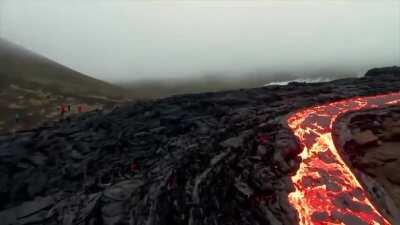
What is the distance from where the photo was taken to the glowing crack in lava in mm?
36156

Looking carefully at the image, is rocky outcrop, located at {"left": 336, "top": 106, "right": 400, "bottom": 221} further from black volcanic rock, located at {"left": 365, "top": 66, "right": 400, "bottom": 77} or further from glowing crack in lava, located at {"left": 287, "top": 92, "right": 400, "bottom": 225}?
black volcanic rock, located at {"left": 365, "top": 66, "right": 400, "bottom": 77}

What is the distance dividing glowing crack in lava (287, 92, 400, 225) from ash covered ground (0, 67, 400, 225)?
1112mm

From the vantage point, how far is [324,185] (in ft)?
130

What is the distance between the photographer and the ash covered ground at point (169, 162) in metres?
41.9

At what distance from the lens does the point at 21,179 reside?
54969mm

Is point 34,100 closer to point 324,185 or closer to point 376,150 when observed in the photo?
point 376,150

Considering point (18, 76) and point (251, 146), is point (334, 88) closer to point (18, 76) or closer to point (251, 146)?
point (251, 146)

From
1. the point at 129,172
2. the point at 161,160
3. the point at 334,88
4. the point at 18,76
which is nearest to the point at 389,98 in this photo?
the point at 334,88

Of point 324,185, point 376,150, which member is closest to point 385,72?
point 376,150

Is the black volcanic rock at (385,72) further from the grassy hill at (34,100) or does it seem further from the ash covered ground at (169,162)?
the grassy hill at (34,100)

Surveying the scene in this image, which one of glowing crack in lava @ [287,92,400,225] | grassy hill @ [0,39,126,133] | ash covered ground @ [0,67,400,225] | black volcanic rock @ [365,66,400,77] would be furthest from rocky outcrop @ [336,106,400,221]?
grassy hill @ [0,39,126,133]

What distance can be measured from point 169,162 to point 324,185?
56.5ft

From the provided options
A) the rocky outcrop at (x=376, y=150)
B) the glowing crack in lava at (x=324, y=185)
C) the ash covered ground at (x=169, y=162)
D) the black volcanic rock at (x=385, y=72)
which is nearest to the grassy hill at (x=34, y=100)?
the ash covered ground at (x=169, y=162)

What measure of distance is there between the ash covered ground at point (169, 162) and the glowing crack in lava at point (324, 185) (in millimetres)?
1112
